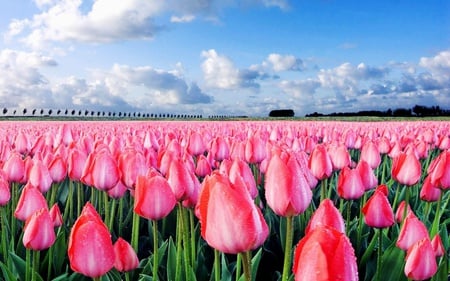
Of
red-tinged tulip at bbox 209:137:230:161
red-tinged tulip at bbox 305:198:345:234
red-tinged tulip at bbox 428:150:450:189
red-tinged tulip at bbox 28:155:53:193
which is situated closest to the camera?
red-tinged tulip at bbox 305:198:345:234

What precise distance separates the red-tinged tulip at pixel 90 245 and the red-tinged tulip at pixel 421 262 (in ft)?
3.93

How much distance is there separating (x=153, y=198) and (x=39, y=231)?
0.56 metres

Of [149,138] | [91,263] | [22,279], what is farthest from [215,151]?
[91,263]

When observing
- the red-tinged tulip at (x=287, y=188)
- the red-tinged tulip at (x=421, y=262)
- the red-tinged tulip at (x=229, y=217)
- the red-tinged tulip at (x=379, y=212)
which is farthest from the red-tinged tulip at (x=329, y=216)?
the red-tinged tulip at (x=379, y=212)

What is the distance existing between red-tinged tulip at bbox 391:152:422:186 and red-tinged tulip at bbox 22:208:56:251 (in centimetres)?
223

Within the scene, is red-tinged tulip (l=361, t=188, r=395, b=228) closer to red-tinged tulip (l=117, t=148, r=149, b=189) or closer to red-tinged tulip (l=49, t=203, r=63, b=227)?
red-tinged tulip (l=117, t=148, r=149, b=189)

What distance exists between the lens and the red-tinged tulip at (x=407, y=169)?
3.22 m

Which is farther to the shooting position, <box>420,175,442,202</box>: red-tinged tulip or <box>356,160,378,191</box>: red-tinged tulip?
<box>420,175,442,202</box>: red-tinged tulip

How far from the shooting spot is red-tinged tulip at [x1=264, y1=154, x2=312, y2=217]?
1665 millimetres

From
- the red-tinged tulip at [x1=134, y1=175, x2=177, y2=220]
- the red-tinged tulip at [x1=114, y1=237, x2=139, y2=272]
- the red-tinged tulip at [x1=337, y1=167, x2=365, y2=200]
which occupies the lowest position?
the red-tinged tulip at [x1=114, y1=237, x2=139, y2=272]

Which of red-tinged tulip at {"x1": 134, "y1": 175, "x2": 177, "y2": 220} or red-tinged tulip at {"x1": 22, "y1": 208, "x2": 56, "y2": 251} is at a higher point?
red-tinged tulip at {"x1": 134, "y1": 175, "x2": 177, "y2": 220}

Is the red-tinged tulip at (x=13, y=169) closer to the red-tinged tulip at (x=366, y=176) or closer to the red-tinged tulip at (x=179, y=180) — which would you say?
the red-tinged tulip at (x=179, y=180)

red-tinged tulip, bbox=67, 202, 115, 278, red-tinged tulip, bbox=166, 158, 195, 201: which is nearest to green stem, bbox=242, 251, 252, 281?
red-tinged tulip, bbox=67, 202, 115, 278

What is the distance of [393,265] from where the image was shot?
2.75 metres
